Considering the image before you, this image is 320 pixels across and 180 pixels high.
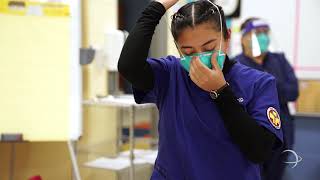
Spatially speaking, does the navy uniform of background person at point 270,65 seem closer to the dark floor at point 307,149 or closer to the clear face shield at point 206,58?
the dark floor at point 307,149

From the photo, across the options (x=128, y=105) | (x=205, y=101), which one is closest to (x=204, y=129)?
(x=205, y=101)

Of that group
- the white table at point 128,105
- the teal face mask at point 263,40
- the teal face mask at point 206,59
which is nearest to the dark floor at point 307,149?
the teal face mask at point 263,40

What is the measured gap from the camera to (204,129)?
0.93 metres

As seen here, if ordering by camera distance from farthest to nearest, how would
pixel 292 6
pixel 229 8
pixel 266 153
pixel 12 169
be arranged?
1. pixel 292 6
2. pixel 229 8
3. pixel 12 169
4. pixel 266 153

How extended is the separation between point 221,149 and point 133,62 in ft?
0.98

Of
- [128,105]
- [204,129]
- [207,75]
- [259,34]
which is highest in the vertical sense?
[259,34]

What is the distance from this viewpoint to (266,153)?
2.93ft

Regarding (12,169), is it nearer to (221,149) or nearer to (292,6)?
(221,149)

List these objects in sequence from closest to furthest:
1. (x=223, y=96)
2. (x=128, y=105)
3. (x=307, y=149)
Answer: (x=223, y=96)
(x=128, y=105)
(x=307, y=149)

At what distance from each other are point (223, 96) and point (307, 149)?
3.35 metres

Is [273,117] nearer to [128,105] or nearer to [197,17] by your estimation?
[197,17]

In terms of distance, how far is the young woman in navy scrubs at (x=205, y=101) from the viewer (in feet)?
2.95

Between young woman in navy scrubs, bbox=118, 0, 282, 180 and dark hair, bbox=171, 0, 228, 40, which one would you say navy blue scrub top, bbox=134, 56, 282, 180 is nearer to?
young woman in navy scrubs, bbox=118, 0, 282, 180

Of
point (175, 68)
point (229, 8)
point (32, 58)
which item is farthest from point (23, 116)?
point (229, 8)
